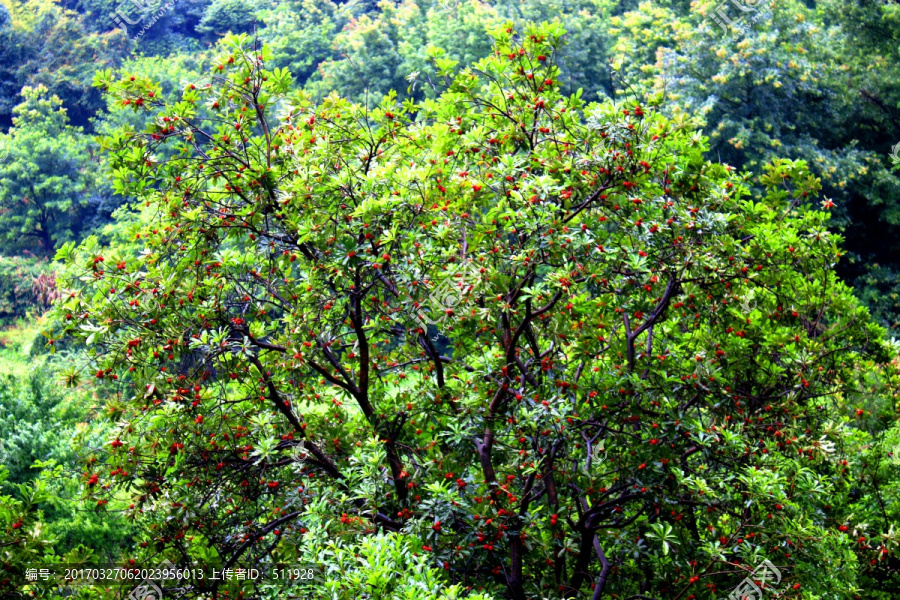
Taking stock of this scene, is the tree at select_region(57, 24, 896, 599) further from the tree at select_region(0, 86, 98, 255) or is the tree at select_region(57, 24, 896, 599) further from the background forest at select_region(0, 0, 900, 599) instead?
the tree at select_region(0, 86, 98, 255)

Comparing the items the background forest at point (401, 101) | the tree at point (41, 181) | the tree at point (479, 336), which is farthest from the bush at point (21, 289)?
the tree at point (479, 336)

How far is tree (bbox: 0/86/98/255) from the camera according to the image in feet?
89.9

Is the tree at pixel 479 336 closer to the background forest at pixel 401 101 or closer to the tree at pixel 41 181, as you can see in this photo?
the background forest at pixel 401 101

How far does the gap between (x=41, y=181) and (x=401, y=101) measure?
53.6 ft

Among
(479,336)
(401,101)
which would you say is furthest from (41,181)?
(479,336)

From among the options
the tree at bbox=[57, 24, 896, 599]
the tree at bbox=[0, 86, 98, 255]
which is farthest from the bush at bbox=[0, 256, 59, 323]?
the tree at bbox=[57, 24, 896, 599]

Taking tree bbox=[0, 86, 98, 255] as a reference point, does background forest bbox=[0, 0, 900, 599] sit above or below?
above

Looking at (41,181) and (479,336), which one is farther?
(41,181)

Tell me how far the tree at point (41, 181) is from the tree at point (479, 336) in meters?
26.0

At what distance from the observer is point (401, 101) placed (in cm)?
1883

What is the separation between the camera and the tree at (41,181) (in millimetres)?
27391

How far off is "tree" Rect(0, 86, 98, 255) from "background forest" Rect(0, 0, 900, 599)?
0.08m

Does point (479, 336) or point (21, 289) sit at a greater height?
point (479, 336)

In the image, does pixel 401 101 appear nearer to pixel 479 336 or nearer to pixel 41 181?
pixel 479 336
